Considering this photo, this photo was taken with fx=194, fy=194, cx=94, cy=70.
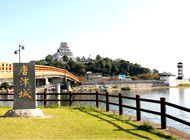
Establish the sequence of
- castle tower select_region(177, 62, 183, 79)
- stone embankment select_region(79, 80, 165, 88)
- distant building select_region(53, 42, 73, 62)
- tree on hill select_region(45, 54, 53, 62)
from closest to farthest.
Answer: stone embankment select_region(79, 80, 165, 88), castle tower select_region(177, 62, 183, 79), tree on hill select_region(45, 54, 53, 62), distant building select_region(53, 42, 73, 62)

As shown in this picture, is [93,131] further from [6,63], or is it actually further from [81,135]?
[6,63]

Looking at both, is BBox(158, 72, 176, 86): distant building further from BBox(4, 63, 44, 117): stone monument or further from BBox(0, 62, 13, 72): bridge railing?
BBox(4, 63, 44, 117): stone monument

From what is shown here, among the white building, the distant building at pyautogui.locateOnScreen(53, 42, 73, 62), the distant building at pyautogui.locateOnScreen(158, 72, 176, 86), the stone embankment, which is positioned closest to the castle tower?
the white building

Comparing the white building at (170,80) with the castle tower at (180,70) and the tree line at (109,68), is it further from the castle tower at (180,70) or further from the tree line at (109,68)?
the tree line at (109,68)

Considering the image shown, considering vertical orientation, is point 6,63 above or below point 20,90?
above

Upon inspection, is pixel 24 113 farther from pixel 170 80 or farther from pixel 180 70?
pixel 180 70

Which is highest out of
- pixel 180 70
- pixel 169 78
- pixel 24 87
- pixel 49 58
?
pixel 49 58

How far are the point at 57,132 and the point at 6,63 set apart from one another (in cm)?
1764

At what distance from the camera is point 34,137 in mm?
5707

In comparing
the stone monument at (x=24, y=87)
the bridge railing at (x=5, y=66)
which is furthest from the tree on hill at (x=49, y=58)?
the stone monument at (x=24, y=87)

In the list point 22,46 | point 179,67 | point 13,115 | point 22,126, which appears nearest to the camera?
point 22,126

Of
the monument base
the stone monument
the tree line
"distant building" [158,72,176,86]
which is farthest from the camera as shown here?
the tree line

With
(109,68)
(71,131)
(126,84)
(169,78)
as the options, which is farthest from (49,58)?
(71,131)

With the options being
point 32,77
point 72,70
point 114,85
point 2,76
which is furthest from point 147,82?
point 32,77
